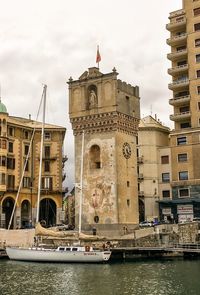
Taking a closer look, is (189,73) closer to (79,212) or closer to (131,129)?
(131,129)

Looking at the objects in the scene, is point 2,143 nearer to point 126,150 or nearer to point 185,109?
point 126,150

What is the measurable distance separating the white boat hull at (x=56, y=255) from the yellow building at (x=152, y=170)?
27.0 metres

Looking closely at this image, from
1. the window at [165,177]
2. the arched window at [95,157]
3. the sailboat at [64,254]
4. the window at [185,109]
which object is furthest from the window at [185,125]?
the sailboat at [64,254]

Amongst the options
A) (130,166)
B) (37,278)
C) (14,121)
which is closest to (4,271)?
(37,278)

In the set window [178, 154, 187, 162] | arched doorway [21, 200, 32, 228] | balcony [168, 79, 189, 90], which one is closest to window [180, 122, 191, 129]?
window [178, 154, 187, 162]

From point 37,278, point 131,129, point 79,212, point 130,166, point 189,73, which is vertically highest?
point 189,73

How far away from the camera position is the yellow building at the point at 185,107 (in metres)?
71.4

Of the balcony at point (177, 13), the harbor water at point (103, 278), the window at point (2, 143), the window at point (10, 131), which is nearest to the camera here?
the harbor water at point (103, 278)

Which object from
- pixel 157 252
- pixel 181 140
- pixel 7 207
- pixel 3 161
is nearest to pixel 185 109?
pixel 181 140

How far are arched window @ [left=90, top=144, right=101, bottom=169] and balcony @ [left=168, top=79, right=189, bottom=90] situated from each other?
22307mm

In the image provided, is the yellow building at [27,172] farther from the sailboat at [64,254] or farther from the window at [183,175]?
the sailboat at [64,254]

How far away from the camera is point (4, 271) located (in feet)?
143

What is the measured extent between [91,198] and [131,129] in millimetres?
9991

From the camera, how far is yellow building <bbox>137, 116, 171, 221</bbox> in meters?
77.4
